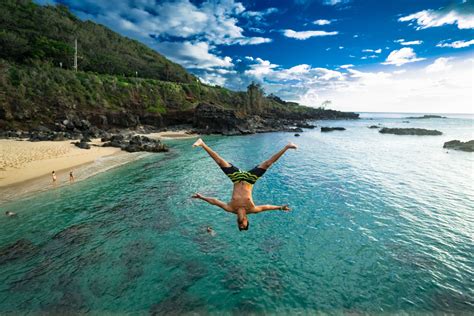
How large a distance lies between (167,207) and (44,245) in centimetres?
771

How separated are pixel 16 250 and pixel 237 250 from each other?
11403 mm

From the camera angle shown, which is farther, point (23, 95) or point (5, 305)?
point (23, 95)

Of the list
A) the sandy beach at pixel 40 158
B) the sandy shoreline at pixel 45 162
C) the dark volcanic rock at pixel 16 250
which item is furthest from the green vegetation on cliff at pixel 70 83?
the dark volcanic rock at pixel 16 250

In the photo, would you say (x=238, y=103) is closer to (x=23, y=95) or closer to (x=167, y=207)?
(x=23, y=95)

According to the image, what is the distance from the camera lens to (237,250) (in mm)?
13453

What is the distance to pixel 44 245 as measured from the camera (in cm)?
1333

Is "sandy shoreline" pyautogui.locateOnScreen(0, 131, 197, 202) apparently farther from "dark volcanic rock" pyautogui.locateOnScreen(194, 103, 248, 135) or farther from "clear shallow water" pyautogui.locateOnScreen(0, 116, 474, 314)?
"dark volcanic rock" pyautogui.locateOnScreen(194, 103, 248, 135)

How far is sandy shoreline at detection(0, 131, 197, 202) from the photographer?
2184 cm

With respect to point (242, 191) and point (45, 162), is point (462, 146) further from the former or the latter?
point (45, 162)

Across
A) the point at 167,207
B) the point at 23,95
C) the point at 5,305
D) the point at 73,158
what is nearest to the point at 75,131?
the point at 23,95

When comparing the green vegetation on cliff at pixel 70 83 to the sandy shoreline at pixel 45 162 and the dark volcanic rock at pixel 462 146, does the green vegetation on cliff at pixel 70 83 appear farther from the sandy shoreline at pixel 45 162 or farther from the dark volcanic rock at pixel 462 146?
the dark volcanic rock at pixel 462 146

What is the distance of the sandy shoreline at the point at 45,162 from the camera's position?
21.8 meters

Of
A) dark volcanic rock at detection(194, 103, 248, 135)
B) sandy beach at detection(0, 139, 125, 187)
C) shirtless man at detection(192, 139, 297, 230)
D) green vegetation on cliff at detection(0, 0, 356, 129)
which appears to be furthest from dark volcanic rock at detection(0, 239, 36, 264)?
dark volcanic rock at detection(194, 103, 248, 135)

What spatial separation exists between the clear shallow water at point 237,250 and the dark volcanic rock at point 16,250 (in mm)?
97
